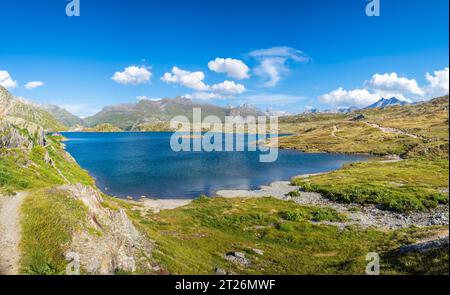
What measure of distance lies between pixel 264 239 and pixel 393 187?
1766 inches

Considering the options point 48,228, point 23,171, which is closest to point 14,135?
point 23,171

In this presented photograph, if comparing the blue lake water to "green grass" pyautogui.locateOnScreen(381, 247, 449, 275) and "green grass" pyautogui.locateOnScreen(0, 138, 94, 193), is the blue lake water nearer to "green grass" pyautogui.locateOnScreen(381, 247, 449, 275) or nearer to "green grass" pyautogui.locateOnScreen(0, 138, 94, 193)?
"green grass" pyautogui.locateOnScreen(0, 138, 94, 193)

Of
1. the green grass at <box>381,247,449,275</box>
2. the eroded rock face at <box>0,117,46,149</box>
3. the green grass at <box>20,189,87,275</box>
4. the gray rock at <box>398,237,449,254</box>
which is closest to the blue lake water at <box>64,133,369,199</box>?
the eroded rock face at <box>0,117,46,149</box>

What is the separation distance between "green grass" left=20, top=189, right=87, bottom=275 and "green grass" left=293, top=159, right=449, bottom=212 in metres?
55.5

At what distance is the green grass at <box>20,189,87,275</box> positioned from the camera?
65.5ft

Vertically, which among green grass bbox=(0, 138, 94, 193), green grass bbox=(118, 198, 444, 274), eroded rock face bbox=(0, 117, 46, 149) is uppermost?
eroded rock face bbox=(0, 117, 46, 149)

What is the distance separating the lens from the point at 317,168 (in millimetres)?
127375

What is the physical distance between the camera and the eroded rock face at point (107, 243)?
21828 mm

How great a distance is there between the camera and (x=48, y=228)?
76.2 ft

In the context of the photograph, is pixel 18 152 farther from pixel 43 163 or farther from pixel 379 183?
pixel 379 183

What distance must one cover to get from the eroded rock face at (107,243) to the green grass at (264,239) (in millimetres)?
2217

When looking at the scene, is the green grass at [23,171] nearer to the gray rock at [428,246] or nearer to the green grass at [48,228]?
the green grass at [48,228]
